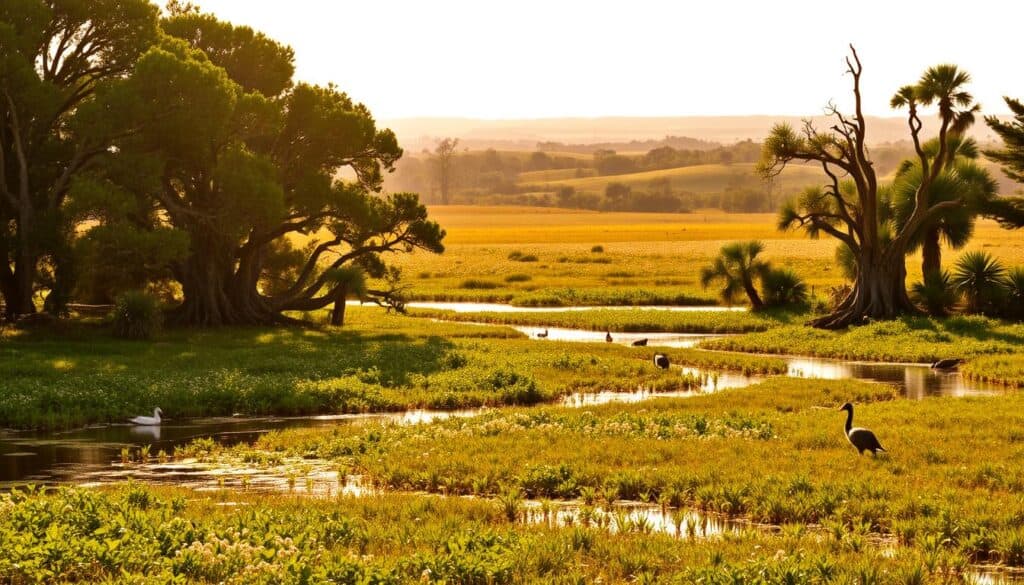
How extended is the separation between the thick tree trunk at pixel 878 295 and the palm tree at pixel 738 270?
830 cm

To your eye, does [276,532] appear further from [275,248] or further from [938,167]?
[275,248]

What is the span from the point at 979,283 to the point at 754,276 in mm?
11610

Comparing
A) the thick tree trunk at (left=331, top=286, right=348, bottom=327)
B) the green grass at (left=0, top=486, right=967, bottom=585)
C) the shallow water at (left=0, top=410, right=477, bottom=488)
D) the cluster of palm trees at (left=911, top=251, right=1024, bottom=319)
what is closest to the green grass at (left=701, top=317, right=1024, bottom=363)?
the cluster of palm trees at (left=911, top=251, right=1024, bottom=319)

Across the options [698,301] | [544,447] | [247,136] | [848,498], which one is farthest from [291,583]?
[698,301]

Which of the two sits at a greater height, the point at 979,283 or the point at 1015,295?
the point at 979,283

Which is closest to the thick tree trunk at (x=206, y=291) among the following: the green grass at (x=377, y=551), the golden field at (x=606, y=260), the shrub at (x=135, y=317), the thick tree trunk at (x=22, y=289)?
the shrub at (x=135, y=317)

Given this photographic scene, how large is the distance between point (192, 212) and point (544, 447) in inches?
1151

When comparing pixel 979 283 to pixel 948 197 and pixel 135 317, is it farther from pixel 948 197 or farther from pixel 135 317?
pixel 135 317

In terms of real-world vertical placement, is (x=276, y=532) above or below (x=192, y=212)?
below

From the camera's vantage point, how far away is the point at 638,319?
5856cm

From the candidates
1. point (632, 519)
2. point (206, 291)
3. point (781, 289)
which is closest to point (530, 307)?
point (781, 289)

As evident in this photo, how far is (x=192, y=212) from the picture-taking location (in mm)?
49375

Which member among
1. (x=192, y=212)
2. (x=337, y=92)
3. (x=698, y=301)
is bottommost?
(x=698, y=301)

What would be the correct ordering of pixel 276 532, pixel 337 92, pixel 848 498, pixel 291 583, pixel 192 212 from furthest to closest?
pixel 337 92 < pixel 192 212 < pixel 848 498 < pixel 276 532 < pixel 291 583
